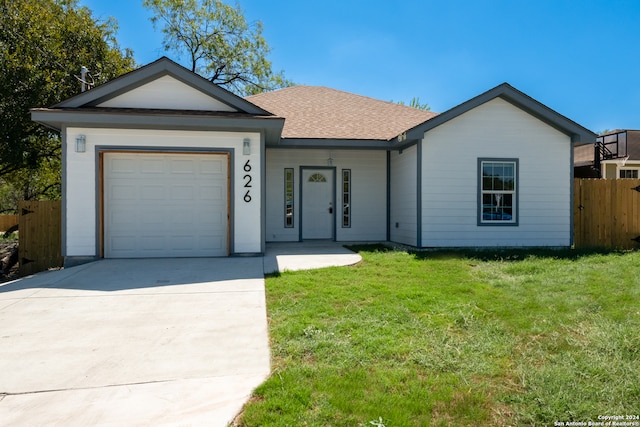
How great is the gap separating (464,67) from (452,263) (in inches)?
798

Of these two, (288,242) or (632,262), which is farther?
(288,242)

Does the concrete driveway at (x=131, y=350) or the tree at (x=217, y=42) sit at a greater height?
the tree at (x=217, y=42)

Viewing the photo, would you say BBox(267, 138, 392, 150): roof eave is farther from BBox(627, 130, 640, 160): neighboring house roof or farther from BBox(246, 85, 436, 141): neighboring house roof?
BBox(627, 130, 640, 160): neighboring house roof

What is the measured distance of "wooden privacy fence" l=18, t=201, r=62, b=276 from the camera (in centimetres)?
972

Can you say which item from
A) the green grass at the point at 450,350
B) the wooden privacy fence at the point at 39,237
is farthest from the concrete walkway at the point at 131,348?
the wooden privacy fence at the point at 39,237

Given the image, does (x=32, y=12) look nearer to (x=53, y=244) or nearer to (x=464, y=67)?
(x=53, y=244)

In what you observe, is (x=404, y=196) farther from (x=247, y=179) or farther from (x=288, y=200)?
(x=247, y=179)

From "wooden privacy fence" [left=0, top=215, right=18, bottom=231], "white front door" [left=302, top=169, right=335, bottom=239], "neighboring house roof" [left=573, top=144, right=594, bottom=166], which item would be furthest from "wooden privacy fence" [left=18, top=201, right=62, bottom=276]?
"neighboring house roof" [left=573, top=144, right=594, bottom=166]

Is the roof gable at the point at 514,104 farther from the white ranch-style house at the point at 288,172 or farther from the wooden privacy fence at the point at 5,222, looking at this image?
the wooden privacy fence at the point at 5,222

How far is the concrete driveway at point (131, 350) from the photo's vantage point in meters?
2.85

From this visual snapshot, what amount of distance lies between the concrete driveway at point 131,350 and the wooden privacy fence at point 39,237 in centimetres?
334

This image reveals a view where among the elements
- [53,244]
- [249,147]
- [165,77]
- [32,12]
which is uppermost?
[32,12]

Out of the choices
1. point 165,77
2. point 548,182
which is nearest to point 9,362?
point 165,77

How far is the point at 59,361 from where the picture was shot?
143 inches
